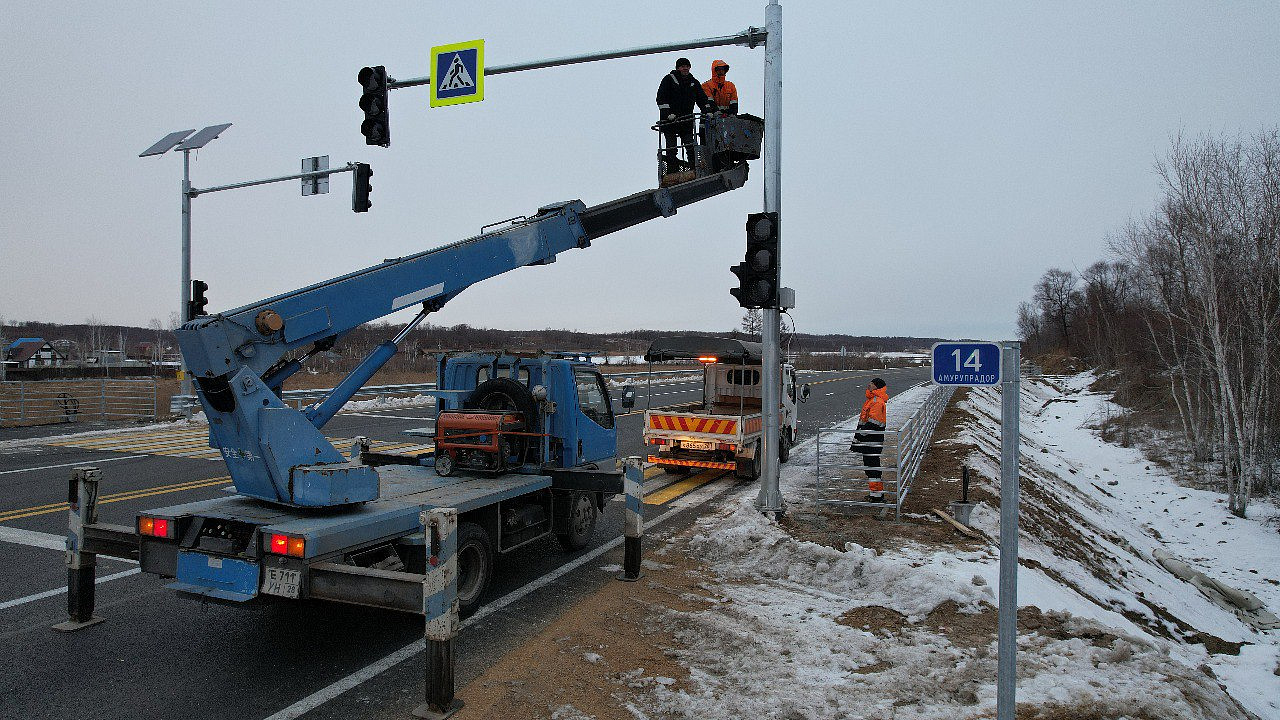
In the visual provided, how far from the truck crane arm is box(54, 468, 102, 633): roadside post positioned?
123 centimetres

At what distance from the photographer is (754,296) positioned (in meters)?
9.46

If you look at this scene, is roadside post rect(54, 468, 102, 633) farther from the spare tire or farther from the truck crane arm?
the spare tire

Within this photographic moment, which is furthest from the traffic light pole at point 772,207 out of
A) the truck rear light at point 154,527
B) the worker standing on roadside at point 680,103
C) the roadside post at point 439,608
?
the truck rear light at point 154,527

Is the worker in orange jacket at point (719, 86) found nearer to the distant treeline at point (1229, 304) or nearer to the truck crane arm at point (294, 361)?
the truck crane arm at point (294, 361)

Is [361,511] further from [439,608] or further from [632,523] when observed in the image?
[632,523]

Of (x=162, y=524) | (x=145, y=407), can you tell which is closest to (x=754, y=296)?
(x=162, y=524)

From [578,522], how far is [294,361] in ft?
12.8

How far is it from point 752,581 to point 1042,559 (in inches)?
169

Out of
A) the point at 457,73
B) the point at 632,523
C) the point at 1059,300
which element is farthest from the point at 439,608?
the point at 1059,300

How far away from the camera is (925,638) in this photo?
19.1 feet

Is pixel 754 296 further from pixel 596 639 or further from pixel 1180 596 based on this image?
pixel 1180 596

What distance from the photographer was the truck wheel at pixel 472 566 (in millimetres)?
6113

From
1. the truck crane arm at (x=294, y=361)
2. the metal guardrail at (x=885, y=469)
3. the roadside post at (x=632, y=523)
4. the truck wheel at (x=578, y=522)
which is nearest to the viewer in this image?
the truck crane arm at (x=294, y=361)

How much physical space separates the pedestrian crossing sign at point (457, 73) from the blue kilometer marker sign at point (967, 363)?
24.2 ft
